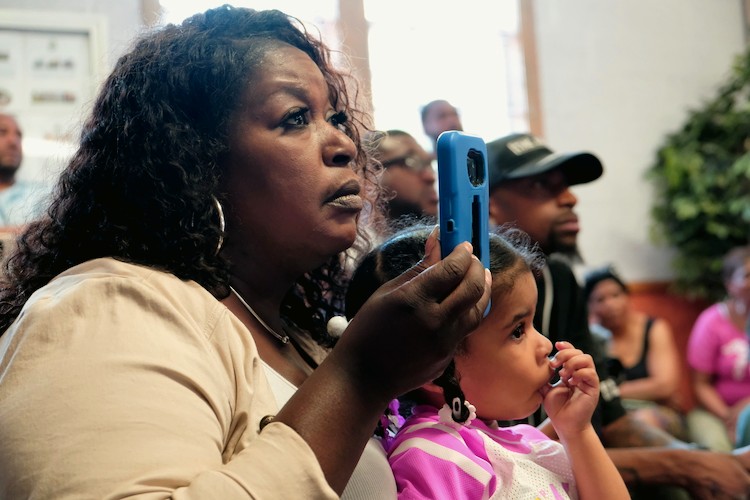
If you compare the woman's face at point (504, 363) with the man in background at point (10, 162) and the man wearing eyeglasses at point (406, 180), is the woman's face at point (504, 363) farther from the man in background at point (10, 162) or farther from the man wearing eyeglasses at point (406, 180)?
the man in background at point (10, 162)

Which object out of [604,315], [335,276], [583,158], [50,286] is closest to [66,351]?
[50,286]

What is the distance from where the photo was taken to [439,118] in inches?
145

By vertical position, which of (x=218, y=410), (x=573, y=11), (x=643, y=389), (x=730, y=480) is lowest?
(x=643, y=389)

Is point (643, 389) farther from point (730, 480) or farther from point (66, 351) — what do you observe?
point (66, 351)

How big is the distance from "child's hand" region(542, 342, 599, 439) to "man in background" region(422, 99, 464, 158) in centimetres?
249

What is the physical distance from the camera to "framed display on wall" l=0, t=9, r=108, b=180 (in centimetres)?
429

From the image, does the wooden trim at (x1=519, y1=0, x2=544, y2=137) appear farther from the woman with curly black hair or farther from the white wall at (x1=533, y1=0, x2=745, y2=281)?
the woman with curly black hair

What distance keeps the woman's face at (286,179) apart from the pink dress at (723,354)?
12.3 ft

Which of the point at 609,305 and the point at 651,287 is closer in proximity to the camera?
the point at 609,305

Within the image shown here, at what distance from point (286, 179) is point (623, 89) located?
5473mm

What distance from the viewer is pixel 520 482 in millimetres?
1115

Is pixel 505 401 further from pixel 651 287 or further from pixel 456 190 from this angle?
pixel 651 287

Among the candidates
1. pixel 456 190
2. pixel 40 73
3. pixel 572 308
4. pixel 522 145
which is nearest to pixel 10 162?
pixel 40 73

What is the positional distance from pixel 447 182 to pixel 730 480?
931mm
